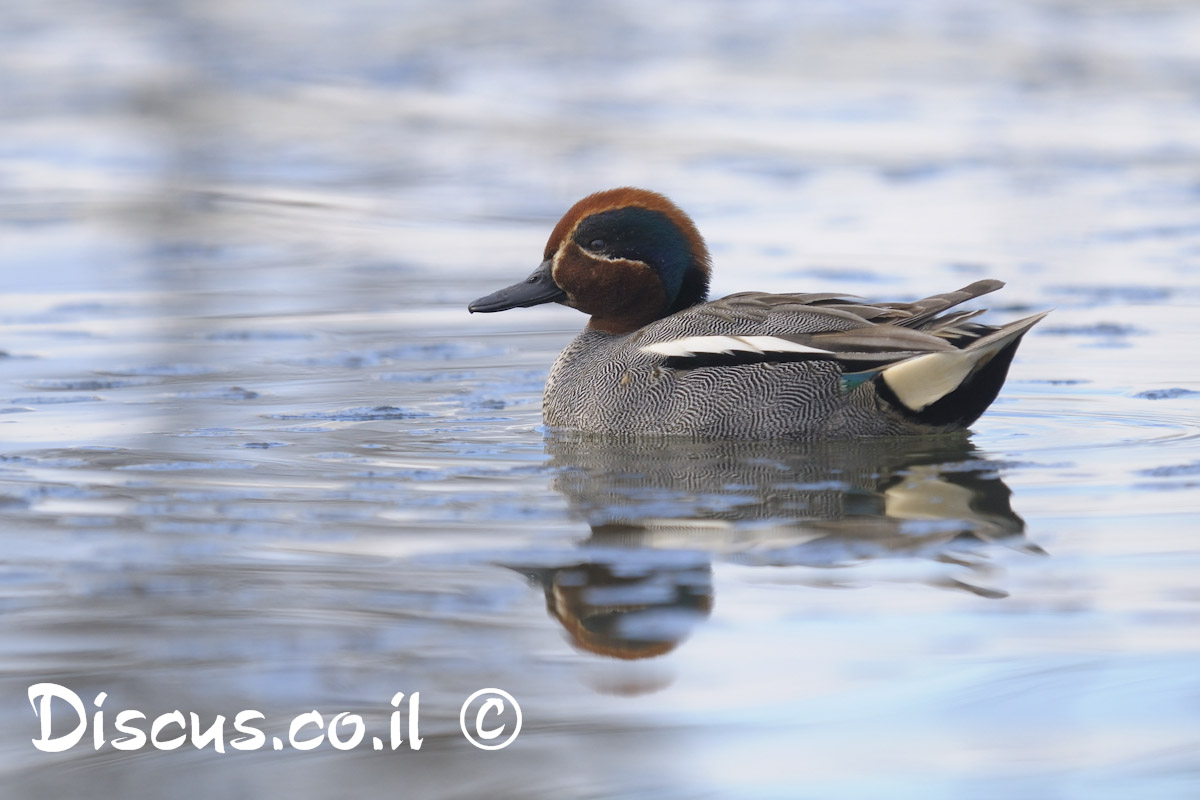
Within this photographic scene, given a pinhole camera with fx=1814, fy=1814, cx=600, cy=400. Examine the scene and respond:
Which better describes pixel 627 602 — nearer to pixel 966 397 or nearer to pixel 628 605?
pixel 628 605

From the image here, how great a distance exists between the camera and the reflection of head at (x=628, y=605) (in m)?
4.35

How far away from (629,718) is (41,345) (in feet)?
19.0

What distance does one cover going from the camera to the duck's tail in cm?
636

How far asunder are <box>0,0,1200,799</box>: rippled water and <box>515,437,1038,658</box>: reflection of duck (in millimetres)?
20

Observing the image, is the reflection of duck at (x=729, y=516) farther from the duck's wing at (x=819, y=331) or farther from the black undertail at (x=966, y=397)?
the duck's wing at (x=819, y=331)

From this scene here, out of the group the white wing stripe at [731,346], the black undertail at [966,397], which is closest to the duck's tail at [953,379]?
the black undertail at [966,397]

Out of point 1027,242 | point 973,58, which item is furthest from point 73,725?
point 973,58

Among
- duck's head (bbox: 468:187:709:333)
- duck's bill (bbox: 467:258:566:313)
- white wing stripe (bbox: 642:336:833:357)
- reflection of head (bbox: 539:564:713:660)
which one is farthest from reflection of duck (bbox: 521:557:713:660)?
duck's bill (bbox: 467:258:566:313)

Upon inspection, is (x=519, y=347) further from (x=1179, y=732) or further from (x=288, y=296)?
(x=1179, y=732)

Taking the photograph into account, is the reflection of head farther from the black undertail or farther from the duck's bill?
the duck's bill

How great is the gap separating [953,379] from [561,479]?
57.7 inches

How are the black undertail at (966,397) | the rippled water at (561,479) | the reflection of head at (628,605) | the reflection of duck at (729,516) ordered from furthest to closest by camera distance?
the black undertail at (966,397) → the reflection of duck at (729,516) → the reflection of head at (628,605) → the rippled water at (561,479)

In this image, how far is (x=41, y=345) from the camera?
29.1 feet

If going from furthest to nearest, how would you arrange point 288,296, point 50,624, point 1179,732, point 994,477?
point 288,296 → point 994,477 → point 50,624 → point 1179,732
